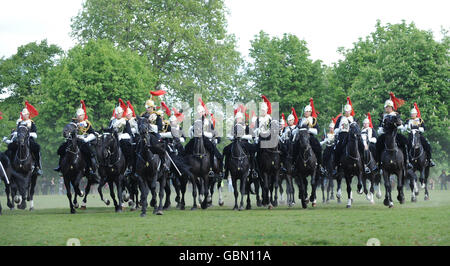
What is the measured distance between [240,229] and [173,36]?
1703 inches

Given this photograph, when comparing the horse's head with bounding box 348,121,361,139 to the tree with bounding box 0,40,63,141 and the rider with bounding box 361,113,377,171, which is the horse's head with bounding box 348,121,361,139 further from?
the tree with bounding box 0,40,63,141

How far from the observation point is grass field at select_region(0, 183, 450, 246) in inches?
505

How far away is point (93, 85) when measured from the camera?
173 ft

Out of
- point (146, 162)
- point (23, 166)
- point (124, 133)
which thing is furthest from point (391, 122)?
point (23, 166)

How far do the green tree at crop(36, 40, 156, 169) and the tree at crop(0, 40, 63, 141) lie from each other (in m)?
6.68

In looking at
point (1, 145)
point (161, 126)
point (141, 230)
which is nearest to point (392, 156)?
point (161, 126)

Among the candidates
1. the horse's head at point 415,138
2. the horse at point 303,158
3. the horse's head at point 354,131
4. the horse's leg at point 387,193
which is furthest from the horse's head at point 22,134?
the horse's head at point 415,138

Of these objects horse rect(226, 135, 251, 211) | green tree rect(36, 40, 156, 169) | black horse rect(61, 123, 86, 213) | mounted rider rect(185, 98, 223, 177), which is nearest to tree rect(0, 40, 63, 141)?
green tree rect(36, 40, 156, 169)

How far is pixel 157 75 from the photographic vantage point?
192 feet

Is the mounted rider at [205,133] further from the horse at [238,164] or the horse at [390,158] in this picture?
the horse at [390,158]

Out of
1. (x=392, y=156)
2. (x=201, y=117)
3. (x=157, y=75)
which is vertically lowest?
(x=392, y=156)
